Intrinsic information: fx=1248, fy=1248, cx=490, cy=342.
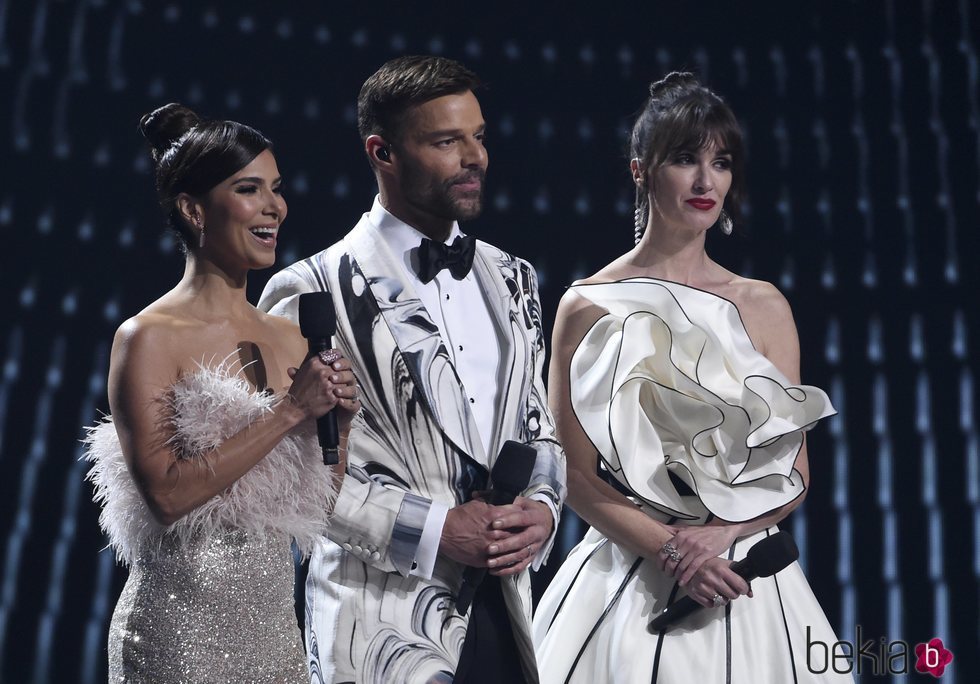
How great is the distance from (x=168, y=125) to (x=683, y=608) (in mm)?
1266

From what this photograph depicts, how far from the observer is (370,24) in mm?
3629

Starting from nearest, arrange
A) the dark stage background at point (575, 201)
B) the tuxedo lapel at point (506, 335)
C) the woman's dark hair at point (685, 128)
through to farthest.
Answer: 1. the tuxedo lapel at point (506, 335)
2. the woman's dark hair at point (685, 128)
3. the dark stage background at point (575, 201)

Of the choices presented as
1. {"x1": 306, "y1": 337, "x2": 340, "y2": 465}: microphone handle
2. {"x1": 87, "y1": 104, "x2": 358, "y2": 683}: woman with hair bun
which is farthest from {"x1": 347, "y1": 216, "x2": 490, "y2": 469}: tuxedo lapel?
{"x1": 306, "y1": 337, "x2": 340, "y2": 465}: microphone handle

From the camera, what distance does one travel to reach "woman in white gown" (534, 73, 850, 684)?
236 centimetres

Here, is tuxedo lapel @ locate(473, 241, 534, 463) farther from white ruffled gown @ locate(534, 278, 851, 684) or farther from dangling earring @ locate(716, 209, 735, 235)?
dangling earring @ locate(716, 209, 735, 235)

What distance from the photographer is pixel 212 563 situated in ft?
5.84

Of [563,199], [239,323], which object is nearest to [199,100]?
[563,199]

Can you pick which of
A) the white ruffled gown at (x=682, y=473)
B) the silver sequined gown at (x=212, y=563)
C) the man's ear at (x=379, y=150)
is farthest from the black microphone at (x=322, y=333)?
the white ruffled gown at (x=682, y=473)

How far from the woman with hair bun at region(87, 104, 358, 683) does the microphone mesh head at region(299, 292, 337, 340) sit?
36 millimetres

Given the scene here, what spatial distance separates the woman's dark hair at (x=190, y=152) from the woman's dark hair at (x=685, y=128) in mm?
948

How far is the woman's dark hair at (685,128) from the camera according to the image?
255 cm

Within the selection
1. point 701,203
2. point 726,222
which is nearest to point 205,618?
point 701,203

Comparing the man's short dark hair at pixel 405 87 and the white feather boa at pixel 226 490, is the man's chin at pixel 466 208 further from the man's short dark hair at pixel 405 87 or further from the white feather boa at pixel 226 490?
the white feather boa at pixel 226 490

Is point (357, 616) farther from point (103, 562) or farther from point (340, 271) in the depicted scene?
point (103, 562)
